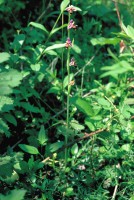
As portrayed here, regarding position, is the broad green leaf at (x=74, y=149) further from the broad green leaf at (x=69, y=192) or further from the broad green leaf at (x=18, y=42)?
the broad green leaf at (x=18, y=42)

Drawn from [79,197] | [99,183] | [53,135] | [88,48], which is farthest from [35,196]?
[88,48]

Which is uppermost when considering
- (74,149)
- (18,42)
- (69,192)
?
(18,42)

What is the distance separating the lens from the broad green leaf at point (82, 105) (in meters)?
1.75

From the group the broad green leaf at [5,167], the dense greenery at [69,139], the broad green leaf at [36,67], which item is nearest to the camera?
the broad green leaf at [5,167]

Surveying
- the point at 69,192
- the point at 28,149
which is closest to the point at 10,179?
the point at 28,149

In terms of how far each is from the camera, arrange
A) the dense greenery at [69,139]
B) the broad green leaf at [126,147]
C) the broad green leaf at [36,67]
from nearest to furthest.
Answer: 1. the dense greenery at [69,139]
2. the broad green leaf at [126,147]
3. the broad green leaf at [36,67]

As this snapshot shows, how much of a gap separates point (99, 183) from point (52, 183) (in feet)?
0.84

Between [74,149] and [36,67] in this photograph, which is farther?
[36,67]

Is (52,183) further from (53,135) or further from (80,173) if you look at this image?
(53,135)

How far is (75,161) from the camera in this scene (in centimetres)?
179

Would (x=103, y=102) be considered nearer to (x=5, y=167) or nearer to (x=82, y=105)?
(x=82, y=105)

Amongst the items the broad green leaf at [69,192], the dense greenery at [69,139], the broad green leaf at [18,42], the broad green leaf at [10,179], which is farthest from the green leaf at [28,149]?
the broad green leaf at [18,42]

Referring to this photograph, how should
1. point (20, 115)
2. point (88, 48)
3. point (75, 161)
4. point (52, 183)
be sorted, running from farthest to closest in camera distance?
point (88, 48) < point (20, 115) < point (75, 161) < point (52, 183)

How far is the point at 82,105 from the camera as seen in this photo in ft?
5.81
